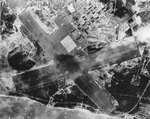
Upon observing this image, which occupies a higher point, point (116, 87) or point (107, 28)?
point (107, 28)

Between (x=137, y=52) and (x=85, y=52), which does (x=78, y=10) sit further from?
(x=137, y=52)

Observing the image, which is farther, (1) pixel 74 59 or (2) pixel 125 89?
(2) pixel 125 89

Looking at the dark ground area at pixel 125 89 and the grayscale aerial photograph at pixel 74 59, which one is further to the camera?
the dark ground area at pixel 125 89

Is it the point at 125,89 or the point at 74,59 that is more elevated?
the point at 74,59

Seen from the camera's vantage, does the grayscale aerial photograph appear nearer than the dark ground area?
Yes

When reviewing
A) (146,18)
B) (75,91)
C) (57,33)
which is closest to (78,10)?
(57,33)

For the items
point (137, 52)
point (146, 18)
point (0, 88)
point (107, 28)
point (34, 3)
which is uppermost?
point (34, 3)

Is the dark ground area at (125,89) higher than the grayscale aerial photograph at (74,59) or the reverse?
the reverse

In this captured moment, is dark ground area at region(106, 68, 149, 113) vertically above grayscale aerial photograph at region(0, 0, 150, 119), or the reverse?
grayscale aerial photograph at region(0, 0, 150, 119)
